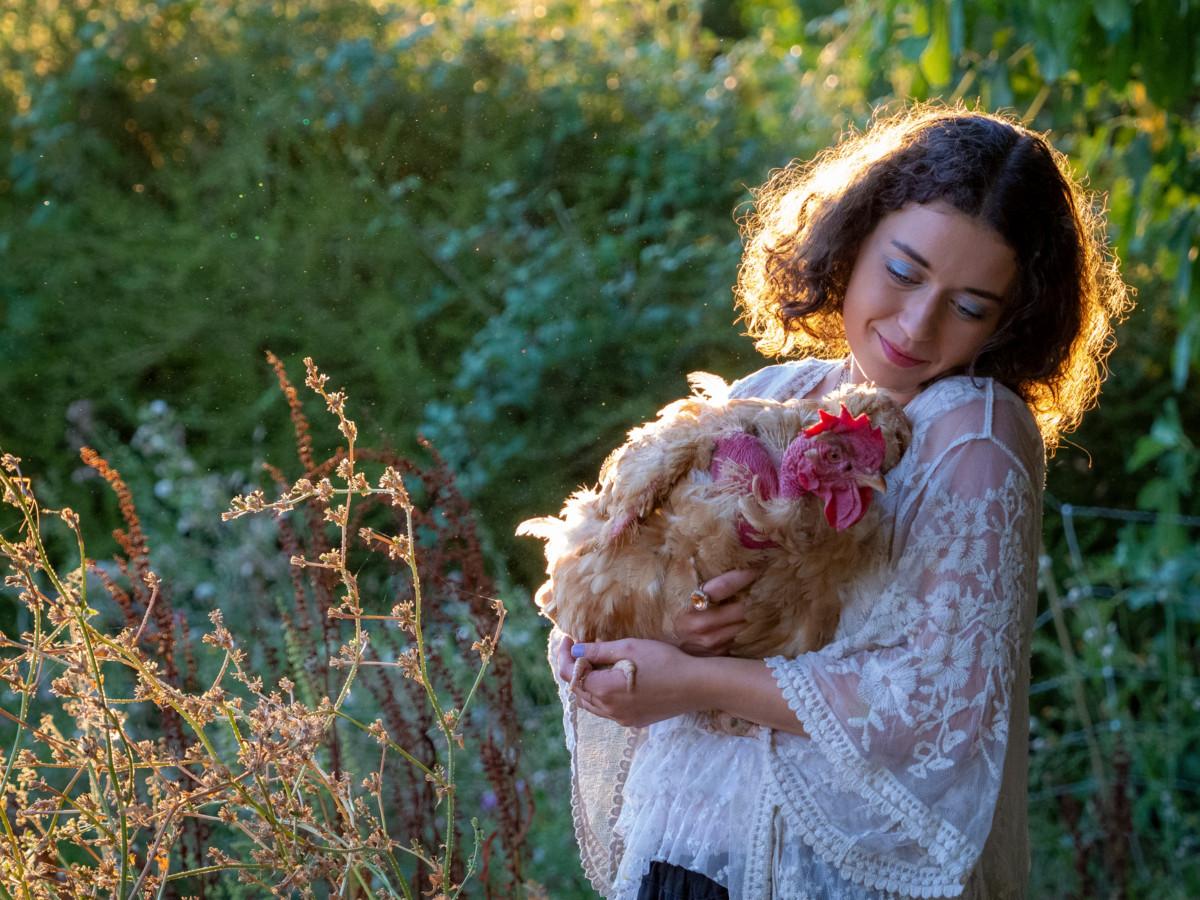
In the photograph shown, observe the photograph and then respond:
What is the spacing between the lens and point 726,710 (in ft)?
5.77

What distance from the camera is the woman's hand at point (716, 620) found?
5.31 feet

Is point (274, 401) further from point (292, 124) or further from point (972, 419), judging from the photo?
point (972, 419)

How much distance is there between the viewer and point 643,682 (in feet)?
5.71

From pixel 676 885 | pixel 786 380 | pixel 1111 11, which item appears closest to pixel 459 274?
pixel 1111 11

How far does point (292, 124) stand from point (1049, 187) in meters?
4.49

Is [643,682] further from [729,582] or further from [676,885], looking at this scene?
[676,885]

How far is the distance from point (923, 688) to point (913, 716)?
0.13 ft

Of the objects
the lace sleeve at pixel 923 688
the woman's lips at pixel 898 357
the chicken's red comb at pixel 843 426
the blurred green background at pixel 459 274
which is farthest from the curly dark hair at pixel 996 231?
the blurred green background at pixel 459 274

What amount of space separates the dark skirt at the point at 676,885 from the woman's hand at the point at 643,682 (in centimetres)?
25

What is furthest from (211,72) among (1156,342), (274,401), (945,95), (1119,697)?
(1119,697)

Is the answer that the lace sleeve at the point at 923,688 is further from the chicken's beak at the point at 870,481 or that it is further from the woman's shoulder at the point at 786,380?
the woman's shoulder at the point at 786,380

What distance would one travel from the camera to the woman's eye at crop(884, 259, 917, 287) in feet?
6.19

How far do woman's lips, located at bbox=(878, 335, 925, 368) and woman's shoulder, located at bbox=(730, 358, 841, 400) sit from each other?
27 cm

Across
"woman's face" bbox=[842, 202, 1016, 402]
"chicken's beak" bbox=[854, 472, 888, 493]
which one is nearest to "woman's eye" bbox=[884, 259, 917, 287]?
"woman's face" bbox=[842, 202, 1016, 402]
